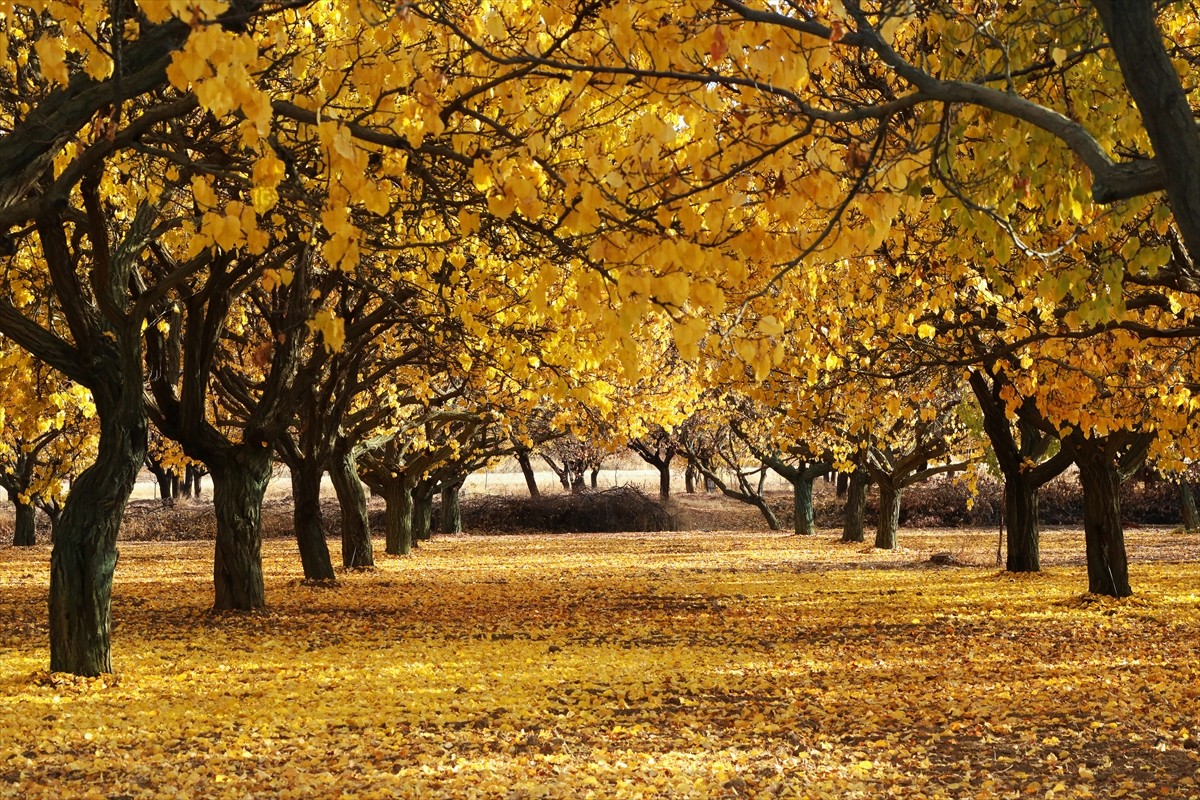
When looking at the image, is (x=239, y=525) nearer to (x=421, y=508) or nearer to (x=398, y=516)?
(x=398, y=516)

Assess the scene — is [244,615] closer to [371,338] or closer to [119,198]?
[371,338]

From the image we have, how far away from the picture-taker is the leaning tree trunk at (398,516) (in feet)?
103

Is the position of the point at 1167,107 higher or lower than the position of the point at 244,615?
higher

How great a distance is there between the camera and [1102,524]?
1767 cm

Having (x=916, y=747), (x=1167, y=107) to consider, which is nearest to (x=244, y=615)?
(x=916, y=747)

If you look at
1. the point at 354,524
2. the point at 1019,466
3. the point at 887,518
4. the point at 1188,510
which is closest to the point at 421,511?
the point at 354,524

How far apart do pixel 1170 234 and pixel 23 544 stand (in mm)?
36321

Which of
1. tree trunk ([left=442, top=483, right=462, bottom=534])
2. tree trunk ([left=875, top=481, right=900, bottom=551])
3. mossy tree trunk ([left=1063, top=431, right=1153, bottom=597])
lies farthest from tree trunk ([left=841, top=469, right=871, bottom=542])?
mossy tree trunk ([left=1063, top=431, right=1153, bottom=597])

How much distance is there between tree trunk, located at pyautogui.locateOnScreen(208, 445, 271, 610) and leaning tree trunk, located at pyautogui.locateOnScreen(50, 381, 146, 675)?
5094mm

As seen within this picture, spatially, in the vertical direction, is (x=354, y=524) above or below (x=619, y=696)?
above

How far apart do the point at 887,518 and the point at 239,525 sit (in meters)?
21.5

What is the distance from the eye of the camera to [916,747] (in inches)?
319

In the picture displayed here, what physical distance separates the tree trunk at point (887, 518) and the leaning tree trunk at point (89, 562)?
25.1 m

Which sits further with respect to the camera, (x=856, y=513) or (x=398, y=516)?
(x=856, y=513)
